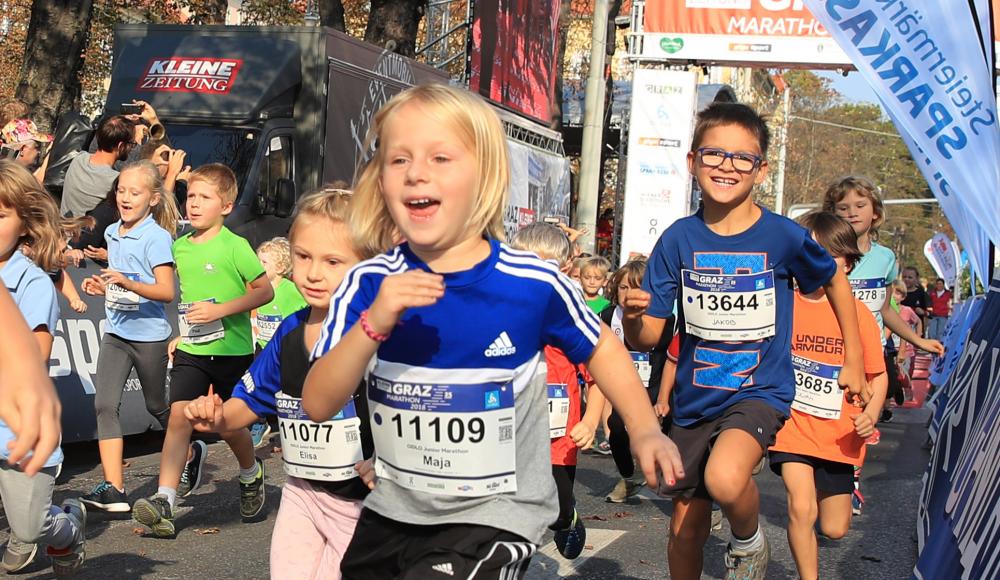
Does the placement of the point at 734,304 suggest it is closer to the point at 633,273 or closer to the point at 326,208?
the point at 326,208

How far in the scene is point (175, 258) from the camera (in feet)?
25.7

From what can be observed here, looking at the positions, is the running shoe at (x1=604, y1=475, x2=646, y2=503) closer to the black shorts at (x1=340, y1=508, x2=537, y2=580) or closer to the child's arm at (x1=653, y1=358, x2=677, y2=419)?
the child's arm at (x1=653, y1=358, x2=677, y2=419)

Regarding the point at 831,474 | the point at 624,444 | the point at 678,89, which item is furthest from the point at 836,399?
the point at 678,89

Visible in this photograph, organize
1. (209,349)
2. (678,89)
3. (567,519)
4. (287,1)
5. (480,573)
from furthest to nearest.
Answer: (287,1)
(678,89)
(209,349)
(567,519)
(480,573)

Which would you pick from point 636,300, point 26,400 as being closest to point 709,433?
point 636,300

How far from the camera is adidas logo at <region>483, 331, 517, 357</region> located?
3.32m

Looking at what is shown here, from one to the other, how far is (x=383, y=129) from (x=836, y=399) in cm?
353

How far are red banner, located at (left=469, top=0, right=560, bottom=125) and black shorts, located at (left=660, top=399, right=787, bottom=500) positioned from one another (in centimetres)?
1993

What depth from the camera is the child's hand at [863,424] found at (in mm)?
5922

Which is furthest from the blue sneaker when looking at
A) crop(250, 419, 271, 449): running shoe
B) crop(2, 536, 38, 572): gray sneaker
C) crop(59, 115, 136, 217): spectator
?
crop(59, 115, 136, 217): spectator

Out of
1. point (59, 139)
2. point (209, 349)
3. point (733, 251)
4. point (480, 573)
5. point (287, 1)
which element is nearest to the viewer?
point (480, 573)

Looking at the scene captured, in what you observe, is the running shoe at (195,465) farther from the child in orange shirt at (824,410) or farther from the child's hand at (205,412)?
the child's hand at (205,412)

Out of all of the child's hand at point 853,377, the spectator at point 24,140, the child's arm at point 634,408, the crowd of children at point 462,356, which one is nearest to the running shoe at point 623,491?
the crowd of children at point 462,356

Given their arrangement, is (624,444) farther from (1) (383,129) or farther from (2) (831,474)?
(1) (383,129)
